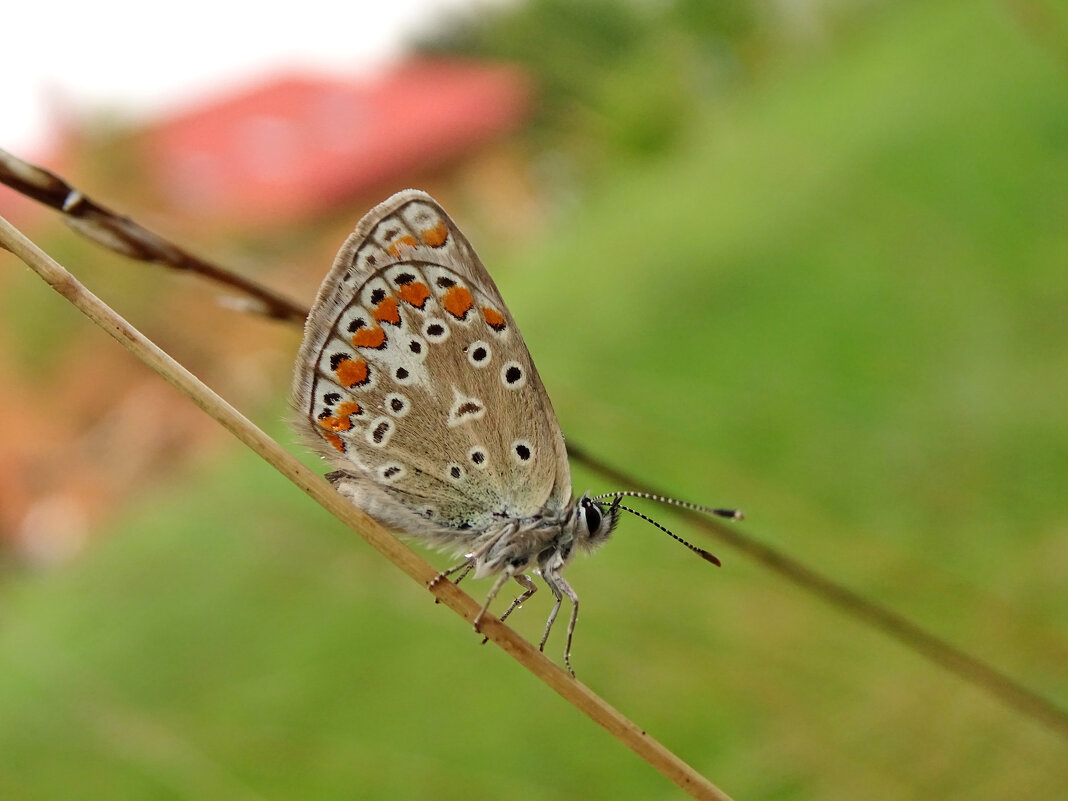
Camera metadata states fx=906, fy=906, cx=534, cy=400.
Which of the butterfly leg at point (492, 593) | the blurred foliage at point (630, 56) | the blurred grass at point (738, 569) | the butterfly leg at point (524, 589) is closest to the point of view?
the butterfly leg at point (492, 593)

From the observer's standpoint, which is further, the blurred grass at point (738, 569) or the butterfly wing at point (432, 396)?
the blurred grass at point (738, 569)

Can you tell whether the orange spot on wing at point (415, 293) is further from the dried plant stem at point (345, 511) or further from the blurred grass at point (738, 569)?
the blurred grass at point (738, 569)

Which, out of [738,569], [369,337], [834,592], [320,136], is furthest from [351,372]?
[320,136]

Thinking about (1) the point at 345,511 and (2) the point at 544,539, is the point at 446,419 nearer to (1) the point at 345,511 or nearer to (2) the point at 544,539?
(2) the point at 544,539

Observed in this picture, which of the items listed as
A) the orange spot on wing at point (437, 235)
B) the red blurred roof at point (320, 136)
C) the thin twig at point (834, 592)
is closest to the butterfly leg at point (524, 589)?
the thin twig at point (834, 592)

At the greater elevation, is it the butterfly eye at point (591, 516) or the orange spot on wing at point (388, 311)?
the orange spot on wing at point (388, 311)

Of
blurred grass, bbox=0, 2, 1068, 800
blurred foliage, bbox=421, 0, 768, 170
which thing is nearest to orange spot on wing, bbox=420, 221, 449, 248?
blurred grass, bbox=0, 2, 1068, 800

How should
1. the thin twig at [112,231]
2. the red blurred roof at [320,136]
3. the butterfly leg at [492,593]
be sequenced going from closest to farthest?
the thin twig at [112,231]
the butterfly leg at [492,593]
the red blurred roof at [320,136]
